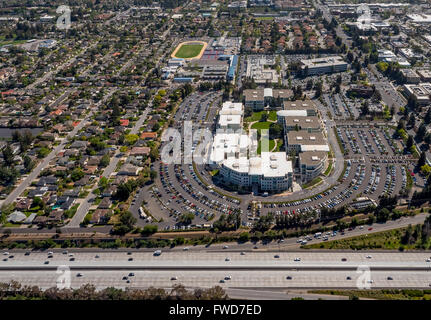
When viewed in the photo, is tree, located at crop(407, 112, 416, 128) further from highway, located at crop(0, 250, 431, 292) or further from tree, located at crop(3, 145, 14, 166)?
tree, located at crop(3, 145, 14, 166)

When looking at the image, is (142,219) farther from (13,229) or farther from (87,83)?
(87,83)

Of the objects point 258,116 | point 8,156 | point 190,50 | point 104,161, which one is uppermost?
point 258,116

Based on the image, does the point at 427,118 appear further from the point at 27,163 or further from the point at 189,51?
the point at 27,163

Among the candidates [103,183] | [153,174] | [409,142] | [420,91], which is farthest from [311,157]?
[420,91]

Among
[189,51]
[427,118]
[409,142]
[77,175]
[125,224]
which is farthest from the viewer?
[189,51]

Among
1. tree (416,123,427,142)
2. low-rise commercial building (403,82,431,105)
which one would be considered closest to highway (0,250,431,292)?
tree (416,123,427,142)

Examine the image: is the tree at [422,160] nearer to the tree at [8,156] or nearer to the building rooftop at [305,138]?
the building rooftop at [305,138]
